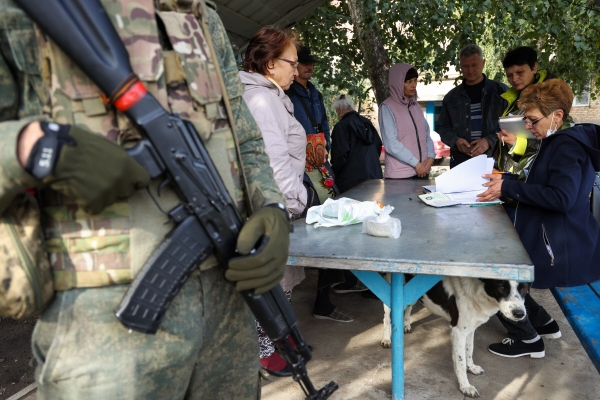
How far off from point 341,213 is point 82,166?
1.78 m

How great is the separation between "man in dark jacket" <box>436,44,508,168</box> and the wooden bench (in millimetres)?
2129

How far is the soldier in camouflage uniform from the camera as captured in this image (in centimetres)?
91

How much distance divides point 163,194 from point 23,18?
0.41 m

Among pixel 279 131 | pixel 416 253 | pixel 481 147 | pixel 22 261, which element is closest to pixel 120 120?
pixel 22 261

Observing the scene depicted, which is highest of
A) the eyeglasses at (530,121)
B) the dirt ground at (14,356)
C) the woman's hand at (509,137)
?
the eyeglasses at (530,121)

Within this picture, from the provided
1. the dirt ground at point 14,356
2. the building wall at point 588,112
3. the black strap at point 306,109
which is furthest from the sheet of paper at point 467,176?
the building wall at point 588,112

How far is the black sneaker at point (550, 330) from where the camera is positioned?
311 centimetres

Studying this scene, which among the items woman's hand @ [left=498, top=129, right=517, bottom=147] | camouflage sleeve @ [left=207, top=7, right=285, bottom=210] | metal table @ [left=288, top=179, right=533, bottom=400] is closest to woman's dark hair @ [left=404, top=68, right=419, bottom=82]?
woman's hand @ [left=498, top=129, right=517, bottom=147]

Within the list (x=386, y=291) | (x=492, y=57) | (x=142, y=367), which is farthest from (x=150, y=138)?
(x=492, y=57)

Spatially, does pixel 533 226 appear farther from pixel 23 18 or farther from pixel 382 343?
pixel 23 18

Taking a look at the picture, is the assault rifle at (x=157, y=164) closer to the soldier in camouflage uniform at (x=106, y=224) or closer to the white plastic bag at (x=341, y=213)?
the soldier in camouflage uniform at (x=106, y=224)

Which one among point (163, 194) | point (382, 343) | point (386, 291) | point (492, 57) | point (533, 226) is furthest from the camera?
point (492, 57)

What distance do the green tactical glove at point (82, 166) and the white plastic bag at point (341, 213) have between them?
1658mm

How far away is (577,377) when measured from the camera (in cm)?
268
